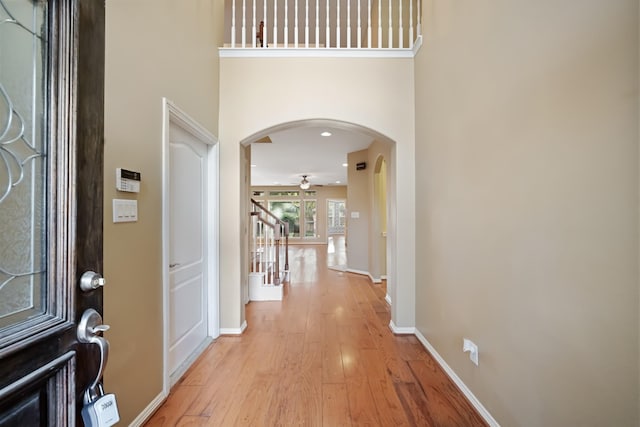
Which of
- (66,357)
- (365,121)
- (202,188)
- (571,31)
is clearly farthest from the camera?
(365,121)

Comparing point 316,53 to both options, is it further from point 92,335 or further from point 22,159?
point 92,335

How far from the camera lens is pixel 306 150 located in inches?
245

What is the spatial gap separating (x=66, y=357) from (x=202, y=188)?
7.63 ft

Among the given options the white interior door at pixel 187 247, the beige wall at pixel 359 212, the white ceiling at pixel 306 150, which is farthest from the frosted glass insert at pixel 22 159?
the beige wall at pixel 359 212

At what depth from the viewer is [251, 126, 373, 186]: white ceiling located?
16.3 feet

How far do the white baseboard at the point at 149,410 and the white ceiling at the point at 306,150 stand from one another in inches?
110

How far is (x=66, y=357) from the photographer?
670mm

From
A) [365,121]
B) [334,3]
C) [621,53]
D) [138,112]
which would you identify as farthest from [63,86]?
[334,3]

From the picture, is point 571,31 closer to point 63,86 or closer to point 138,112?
point 63,86

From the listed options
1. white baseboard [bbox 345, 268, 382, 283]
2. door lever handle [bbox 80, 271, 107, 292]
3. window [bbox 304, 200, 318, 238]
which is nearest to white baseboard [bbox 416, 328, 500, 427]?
door lever handle [bbox 80, 271, 107, 292]

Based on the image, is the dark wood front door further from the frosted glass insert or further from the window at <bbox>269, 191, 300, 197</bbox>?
the window at <bbox>269, 191, 300, 197</bbox>

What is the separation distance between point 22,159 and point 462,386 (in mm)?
2522

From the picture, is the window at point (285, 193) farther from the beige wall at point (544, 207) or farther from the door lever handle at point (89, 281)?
the door lever handle at point (89, 281)

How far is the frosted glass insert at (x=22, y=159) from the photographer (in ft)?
2.05
